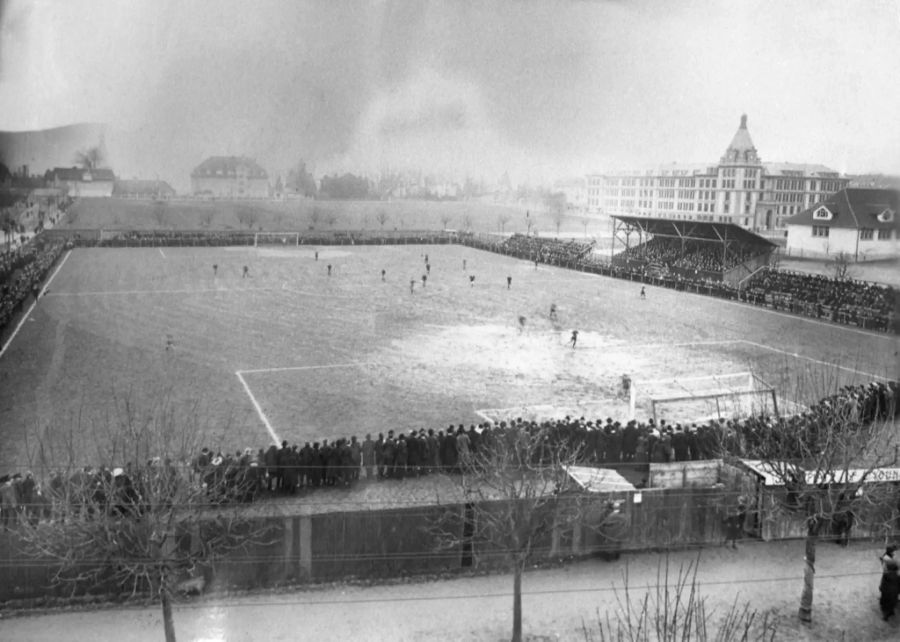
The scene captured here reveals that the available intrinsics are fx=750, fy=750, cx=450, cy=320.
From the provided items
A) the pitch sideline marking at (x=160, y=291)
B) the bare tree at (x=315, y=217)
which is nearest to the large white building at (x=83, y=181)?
the pitch sideline marking at (x=160, y=291)

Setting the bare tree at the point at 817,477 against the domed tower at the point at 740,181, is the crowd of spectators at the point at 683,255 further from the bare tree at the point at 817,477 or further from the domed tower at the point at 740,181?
the bare tree at the point at 817,477

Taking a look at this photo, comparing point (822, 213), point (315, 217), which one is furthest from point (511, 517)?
point (315, 217)

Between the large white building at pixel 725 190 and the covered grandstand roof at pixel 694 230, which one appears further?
the covered grandstand roof at pixel 694 230

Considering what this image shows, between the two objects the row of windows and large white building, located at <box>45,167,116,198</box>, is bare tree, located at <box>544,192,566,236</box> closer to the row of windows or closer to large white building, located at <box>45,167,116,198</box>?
the row of windows

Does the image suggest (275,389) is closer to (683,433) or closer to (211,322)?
(211,322)

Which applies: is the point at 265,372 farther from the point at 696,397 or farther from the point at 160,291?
the point at 160,291

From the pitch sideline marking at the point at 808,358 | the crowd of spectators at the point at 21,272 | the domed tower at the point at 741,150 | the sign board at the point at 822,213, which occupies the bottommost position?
the pitch sideline marking at the point at 808,358

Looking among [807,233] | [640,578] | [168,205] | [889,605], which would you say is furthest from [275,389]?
[807,233]
